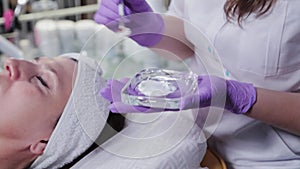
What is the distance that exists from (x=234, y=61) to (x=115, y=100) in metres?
0.35

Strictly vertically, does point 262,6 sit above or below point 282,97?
above

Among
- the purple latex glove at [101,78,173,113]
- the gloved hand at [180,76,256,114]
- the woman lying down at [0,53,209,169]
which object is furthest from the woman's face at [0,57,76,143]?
the gloved hand at [180,76,256,114]

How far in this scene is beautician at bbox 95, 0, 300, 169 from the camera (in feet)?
3.28

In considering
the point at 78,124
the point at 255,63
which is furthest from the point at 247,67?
the point at 78,124

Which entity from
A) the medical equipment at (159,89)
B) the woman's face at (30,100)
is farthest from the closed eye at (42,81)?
the medical equipment at (159,89)

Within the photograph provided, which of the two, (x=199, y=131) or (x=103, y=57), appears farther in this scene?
(x=103, y=57)

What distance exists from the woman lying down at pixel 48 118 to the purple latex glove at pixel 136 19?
144 millimetres

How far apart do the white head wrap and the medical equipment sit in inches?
5.8

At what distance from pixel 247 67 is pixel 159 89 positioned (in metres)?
0.30

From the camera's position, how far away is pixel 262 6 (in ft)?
3.43

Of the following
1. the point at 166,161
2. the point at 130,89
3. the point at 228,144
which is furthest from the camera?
the point at 228,144

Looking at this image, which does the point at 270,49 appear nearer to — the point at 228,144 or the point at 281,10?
the point at 281,10

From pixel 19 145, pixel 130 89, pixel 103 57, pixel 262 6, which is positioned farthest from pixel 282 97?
pixel 19 145

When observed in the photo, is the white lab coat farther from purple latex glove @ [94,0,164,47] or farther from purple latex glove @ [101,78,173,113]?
purple latex glove @ [101,78,173,113]
